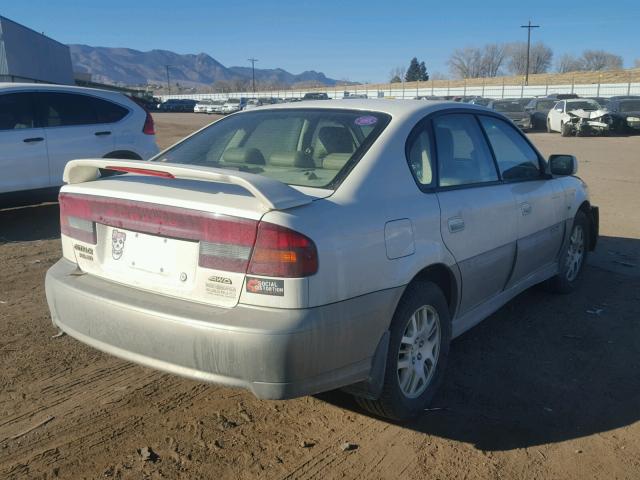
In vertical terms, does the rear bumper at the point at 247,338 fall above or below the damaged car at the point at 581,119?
below

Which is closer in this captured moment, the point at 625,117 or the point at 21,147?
the point at 21,147

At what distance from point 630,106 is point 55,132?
2795cm

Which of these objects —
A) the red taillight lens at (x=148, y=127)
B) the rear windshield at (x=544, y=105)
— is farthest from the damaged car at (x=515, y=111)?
the red taillight lens at (x=148, y=127)

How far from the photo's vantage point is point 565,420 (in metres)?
3.30

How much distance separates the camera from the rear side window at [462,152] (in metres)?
3.62

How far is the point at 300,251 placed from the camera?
253cm

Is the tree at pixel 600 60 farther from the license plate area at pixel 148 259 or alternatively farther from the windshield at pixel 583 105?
the license plate area at pixel 148 259

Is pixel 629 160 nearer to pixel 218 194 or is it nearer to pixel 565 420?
pixel 565 420

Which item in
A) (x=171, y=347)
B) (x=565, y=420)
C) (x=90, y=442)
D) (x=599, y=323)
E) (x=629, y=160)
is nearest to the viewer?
(x=171, y=347)

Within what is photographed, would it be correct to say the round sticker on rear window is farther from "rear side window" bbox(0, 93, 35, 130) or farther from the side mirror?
"rear side window" bbox(0, 93, 35, 130)

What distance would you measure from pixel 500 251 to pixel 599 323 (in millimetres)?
1356

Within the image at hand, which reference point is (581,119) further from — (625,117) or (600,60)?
(600,60)

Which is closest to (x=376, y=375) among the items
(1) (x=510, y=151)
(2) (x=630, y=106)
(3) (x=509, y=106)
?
(1) (x=510, y=151)

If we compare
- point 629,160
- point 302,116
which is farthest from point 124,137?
point 629,160
